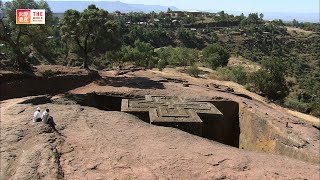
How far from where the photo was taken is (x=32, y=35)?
20688mm

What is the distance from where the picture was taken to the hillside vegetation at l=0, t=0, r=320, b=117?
20.9 m

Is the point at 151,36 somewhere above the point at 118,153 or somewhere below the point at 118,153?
above

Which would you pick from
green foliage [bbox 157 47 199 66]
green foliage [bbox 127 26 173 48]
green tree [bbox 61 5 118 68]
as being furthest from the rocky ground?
green foliage [bbox 127 26 173 48]

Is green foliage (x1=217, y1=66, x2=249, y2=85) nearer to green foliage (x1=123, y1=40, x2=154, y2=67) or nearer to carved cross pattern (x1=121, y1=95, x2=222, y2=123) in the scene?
green foliage (x1=123, y1=40, x2=154, y2=67)

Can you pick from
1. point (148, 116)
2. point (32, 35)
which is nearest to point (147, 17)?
point (32, 35)

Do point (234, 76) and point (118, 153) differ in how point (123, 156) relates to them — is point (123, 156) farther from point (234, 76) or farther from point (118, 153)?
point (234, 76)

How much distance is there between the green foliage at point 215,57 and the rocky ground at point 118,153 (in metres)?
26.9

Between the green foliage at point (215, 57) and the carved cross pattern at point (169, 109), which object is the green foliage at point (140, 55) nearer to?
the green foliage at point (215, 57)

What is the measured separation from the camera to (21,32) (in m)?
20.2

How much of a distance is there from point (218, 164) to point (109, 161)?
2654 mm

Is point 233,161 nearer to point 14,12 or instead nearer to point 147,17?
point 14,12

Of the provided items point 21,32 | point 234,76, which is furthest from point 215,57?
point 21,32

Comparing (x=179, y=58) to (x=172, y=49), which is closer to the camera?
(x=179, y=58)

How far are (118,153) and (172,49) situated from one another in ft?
119
